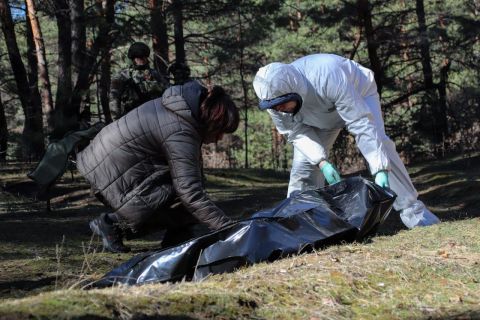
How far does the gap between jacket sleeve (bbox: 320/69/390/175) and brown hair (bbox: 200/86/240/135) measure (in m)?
1.25

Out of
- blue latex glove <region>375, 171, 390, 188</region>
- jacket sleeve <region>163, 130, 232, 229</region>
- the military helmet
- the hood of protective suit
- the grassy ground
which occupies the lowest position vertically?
the grassy ground

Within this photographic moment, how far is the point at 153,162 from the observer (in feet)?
15.4

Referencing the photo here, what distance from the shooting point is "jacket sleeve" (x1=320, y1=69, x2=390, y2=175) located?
208 inches

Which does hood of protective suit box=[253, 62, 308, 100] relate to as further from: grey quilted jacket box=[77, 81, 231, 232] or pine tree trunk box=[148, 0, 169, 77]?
pine tree trunk box=[148, 0, 169, 77]

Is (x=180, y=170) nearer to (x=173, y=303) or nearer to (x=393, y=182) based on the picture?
(x=173, y=303)

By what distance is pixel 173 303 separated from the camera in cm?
291

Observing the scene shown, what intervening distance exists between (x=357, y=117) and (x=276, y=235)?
1.49 m

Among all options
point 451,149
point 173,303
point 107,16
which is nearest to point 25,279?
point 173,303

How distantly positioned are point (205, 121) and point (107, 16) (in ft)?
31.9

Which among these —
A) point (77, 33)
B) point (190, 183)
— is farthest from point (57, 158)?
point (77, 33)

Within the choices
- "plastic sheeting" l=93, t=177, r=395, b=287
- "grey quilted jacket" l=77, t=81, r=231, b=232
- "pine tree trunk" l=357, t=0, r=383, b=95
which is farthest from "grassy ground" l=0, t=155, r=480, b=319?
"pine tree trunk" l=357, t=0, r=383, b=95

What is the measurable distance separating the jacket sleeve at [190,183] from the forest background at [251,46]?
319 inches

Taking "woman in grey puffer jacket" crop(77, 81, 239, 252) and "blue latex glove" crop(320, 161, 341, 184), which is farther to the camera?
"blue latex glove" crop(320, 161, 341, 184)

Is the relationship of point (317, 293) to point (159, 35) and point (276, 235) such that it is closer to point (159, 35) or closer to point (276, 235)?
point (276, 235)
